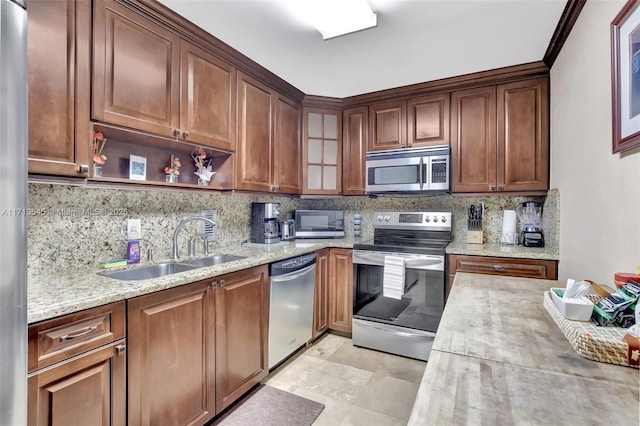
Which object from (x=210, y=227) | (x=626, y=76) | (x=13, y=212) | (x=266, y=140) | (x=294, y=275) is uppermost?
(x=266, y=140)

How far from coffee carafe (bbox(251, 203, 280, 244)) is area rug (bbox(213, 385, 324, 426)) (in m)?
1.25

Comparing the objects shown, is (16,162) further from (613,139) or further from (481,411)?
(613,139)

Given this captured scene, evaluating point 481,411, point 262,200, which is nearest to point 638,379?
point 481,411

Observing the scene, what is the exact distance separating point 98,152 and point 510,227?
10.7 feet

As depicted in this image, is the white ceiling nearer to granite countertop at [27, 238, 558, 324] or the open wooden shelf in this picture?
the open wooden shelf

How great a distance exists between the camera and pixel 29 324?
1022mm

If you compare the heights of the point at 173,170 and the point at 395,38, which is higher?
the point at 395,38

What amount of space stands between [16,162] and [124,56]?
99cm

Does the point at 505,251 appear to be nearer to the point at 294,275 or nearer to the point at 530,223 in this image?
the point at 530,223

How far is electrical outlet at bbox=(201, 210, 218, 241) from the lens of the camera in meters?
2.44

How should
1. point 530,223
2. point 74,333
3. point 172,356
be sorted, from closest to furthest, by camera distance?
point 74,333 < point 172,356 < point 530,223

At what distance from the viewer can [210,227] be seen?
2.48 meters

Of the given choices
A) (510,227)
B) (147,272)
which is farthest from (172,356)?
(510,227)

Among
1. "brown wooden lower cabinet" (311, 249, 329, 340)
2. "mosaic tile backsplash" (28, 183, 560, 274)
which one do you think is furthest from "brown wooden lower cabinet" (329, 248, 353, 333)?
"mosaic tile backsplash" (28, 183, 560, 274)
